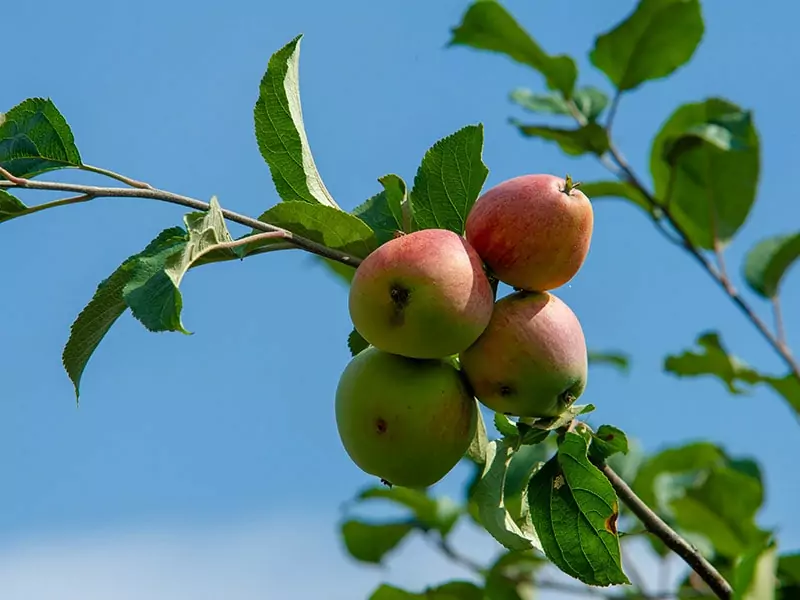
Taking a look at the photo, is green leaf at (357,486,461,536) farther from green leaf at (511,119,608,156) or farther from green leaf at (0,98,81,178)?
green leaf at (0,98,81,178)

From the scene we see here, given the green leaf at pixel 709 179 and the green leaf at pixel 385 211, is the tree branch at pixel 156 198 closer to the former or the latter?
the green leaf at pixel 385 211

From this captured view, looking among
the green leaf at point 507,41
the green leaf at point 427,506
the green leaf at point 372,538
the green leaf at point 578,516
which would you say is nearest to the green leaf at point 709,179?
the green leaf at point 507,41

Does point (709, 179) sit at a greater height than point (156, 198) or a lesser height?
greater

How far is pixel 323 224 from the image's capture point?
1.60m

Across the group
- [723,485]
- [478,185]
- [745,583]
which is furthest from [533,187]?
[723,485]

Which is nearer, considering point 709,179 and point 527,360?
point 527,360

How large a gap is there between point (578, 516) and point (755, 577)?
0.83ft

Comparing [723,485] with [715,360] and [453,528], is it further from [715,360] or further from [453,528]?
[453,528]

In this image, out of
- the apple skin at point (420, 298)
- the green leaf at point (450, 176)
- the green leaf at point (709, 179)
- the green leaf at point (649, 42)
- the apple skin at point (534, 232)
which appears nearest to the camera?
the apple skin at point (420, 298)

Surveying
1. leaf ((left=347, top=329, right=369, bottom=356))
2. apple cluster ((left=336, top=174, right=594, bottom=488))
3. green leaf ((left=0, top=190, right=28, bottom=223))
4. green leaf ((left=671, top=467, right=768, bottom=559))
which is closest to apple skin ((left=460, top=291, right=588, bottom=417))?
apple cluster ((left=336, top=174, right=594, bottom=488))

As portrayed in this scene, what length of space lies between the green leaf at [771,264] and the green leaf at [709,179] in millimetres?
145

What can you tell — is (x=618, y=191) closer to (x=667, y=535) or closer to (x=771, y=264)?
(x=771, y=264)

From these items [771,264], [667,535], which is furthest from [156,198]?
[771,264]

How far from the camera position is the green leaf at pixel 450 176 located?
1.70 m
